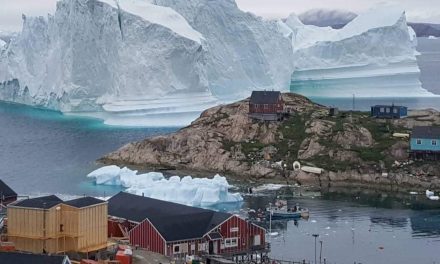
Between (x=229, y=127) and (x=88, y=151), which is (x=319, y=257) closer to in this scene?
(x=229, y=127)

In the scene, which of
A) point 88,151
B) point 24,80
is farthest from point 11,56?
Answer: point 88,151

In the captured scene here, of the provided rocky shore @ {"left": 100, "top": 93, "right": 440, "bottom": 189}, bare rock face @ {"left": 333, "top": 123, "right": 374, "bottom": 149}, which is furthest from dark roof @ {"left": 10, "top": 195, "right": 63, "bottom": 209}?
bare rock face @ {"left": 333, "top": 123, "right": 374, "bottom": 149}

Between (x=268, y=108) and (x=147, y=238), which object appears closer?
(x=147, y=238)

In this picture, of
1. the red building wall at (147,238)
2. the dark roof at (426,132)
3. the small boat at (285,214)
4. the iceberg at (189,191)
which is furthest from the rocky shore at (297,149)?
the red building wall at (147,238)

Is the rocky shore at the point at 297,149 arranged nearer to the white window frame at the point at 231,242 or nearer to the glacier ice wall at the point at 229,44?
the white window frame at the point at 231,242

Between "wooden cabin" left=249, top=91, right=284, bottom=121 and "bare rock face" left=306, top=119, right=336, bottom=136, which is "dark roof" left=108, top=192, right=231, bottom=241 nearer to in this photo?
"bare rock face" left=306, top=119, right=336, bottom=136

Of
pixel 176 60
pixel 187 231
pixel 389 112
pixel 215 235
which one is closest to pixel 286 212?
pixel 215 235

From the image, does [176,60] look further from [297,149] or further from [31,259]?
[31,259]
